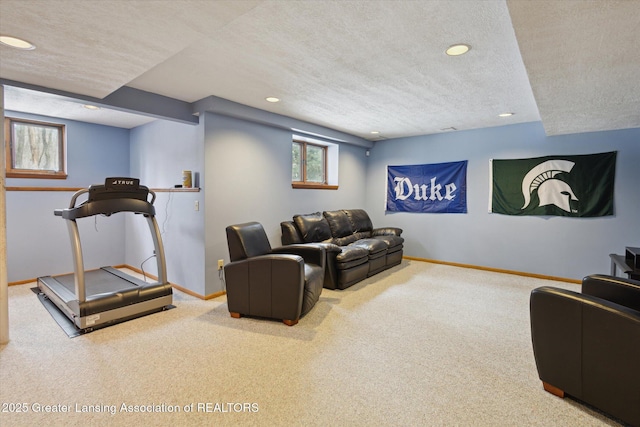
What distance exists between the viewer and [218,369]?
2.19m

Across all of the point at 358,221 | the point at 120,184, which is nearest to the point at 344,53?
the point at 120,184

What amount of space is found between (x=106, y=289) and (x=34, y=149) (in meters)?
2.49

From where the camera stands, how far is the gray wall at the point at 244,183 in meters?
3.68

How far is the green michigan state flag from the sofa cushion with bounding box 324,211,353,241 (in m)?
2.39

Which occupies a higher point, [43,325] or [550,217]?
[550,217]

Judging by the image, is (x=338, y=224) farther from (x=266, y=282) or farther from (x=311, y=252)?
(x=266, y=282)

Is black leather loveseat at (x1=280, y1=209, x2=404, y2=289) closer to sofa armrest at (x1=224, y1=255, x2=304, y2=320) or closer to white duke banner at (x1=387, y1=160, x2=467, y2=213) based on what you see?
white duke banner at (x1=387, y1=160, x2=467, y2=213)

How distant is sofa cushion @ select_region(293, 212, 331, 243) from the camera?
4.44 meters

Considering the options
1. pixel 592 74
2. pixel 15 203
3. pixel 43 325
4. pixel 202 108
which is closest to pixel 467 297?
pixel 592 74

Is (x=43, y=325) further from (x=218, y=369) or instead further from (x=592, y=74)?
(x=592, y=74)

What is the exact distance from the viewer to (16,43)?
191 cm

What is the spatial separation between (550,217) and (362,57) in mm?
4022

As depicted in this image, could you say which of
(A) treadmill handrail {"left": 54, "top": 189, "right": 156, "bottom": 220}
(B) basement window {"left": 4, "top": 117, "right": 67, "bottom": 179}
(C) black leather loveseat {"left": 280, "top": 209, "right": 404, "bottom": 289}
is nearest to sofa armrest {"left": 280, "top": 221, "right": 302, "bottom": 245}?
(C) black leather loveseat {"left": 280, "top": 209, "right": 404, "bottom": 289}

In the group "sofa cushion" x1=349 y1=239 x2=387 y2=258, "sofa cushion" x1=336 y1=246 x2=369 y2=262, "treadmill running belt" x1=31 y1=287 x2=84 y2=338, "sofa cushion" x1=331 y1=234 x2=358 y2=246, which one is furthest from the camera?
"sofa cushion" x1=331 y1=234 x2=358 y2=246
